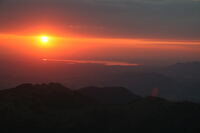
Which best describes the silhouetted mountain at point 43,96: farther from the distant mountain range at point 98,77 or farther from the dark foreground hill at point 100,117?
the distant mountain range at point 98,77

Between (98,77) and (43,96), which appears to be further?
(98,77)

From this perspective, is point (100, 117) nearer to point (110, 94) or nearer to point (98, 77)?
point (110, 94)

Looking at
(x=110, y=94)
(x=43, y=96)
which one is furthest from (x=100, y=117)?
(x=110, y=94)

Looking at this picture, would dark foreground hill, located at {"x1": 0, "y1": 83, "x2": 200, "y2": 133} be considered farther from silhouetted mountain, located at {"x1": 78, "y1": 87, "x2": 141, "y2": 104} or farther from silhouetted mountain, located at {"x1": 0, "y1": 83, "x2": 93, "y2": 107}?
silhouetted mountain, located at {"x1": 78, "y1": 87, "x2": 141, "y2": 104}

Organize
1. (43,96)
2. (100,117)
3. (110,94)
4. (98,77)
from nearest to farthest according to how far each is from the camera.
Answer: (100,117), (43,96), (110,94), (98,77)

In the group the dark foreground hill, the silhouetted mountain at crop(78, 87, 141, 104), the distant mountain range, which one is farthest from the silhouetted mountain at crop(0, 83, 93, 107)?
the distant mountain range

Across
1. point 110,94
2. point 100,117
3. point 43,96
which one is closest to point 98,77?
point 110,94

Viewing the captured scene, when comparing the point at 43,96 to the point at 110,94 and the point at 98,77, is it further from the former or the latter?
the point at 98,77

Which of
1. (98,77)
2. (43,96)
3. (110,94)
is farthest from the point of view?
(98,77)

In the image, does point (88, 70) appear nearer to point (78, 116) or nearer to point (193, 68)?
point (193, 68)

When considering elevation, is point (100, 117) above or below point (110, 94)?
below

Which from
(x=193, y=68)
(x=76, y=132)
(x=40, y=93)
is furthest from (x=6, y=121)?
(x=193, y=68)

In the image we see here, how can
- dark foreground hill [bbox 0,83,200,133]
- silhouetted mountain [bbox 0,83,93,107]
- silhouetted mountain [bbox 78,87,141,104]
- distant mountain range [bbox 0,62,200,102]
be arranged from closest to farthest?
1. dark foreground hill [bbox 0,83,200,133]
2. silhouetted mountain [bbox 0,83,93,107]
3. silhouetted mountain [bbox 78,87,141,104]
4. distant mountain range [bbox 0,62,200,102]

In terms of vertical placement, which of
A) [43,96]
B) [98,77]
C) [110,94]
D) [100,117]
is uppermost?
[98,77]
